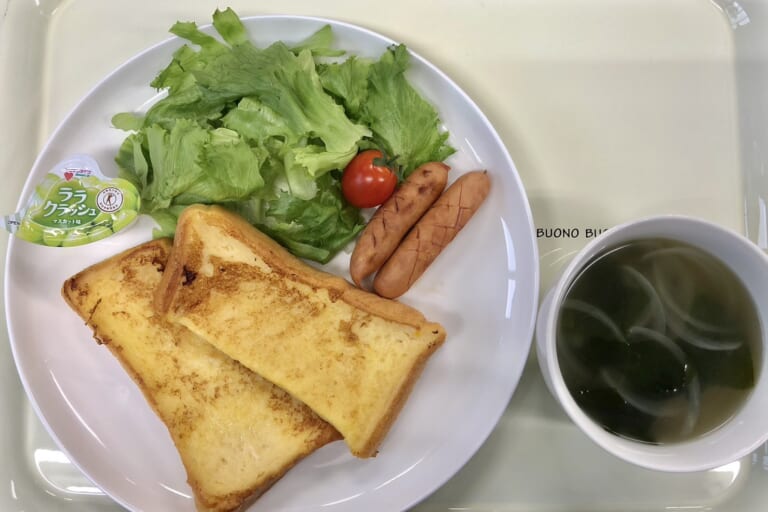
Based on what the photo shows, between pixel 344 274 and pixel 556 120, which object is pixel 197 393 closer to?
pixel 344 274

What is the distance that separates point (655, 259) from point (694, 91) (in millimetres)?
810

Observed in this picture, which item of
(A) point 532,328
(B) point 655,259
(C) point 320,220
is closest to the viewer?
(B) point 655,259

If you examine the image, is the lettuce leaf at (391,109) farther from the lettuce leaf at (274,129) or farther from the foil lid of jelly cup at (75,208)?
the foil lid of jelly cup at (75,208)

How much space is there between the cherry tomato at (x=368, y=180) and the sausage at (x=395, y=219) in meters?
0.04

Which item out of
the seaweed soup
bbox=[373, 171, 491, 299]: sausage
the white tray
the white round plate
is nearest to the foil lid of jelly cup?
the white round plate

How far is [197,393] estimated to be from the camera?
5.24 feet

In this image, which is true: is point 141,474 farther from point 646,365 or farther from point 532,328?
point 646,365

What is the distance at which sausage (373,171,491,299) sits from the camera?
62.0 inches

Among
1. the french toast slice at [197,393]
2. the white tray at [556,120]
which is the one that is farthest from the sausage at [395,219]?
the french toast slice at [197,393]

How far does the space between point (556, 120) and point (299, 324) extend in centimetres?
98

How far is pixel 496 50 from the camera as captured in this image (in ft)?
5.94

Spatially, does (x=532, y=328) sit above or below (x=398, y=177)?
below

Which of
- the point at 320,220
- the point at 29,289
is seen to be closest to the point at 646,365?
the point at 320,220

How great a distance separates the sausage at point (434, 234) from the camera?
1574 millimetres
